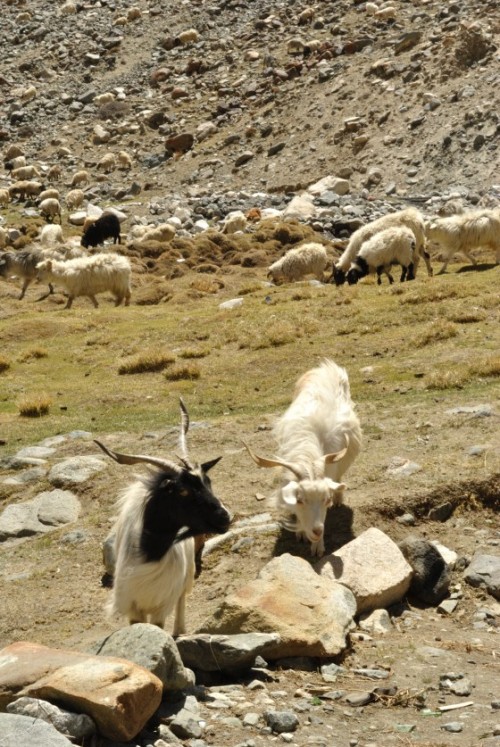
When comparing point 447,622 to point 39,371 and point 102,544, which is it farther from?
point 39,371

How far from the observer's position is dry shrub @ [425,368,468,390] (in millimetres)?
13461

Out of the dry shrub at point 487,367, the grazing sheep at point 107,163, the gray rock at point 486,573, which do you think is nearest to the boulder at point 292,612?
the gray rock at point 486,573

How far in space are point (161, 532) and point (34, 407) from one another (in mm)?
8577

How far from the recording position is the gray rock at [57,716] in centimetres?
534

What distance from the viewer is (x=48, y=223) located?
39.7 metres

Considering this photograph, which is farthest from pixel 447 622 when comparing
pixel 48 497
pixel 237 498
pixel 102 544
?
pixel 48 497

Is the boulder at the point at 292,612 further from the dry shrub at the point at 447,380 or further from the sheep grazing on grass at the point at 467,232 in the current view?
the sheep grazing on grass at the point at 467,232

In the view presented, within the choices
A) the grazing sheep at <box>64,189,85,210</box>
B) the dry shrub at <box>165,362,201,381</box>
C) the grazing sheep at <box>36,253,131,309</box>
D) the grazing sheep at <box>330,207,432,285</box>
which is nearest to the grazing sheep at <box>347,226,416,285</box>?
the grazing sheep at <box>330,207,432,285</box>

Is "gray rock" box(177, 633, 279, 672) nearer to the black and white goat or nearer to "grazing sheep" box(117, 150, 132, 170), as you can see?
the black and white goat

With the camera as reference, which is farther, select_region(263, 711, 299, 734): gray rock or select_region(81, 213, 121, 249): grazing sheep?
select_region(81, 213, 121, 249): grazing sheep

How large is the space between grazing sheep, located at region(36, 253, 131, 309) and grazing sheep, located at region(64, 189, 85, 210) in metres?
18.2

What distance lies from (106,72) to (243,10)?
9319 millimetres

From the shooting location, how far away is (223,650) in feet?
22.2

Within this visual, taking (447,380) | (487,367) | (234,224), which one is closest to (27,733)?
(447,380)
